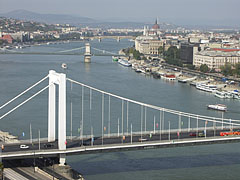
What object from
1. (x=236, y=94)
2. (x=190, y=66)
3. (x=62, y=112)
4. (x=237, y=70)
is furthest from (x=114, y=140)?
(x=190, y=66)

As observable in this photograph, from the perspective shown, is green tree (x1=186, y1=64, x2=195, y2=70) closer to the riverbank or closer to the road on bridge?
the riverbank

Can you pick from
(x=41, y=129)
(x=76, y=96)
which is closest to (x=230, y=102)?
(x=76, y=96)

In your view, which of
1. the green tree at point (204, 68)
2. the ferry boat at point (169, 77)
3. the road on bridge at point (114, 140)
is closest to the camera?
the road on bridge at point (114, 140)

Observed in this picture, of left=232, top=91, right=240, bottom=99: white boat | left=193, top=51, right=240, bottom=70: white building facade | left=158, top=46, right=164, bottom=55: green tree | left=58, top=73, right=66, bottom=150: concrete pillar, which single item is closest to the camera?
left=58, top=73, right=66, bottom=150: concrete pillar

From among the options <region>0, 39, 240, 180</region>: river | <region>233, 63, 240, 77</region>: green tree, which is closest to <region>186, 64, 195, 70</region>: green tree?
<region>233, 63, 240, 77</region>: green tree

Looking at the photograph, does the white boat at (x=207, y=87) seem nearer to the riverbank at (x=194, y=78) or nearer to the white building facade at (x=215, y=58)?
the riverbank at (x=194, y=78)

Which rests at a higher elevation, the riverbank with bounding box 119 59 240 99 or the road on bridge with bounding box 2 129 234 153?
the road on bridge with bounding box 2 129 234 153

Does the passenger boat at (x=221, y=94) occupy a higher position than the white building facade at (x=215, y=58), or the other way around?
the white building facade at (x=215, y=58)

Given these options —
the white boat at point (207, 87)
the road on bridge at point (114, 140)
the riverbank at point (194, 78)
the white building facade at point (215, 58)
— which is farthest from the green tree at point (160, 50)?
the road on bridge at point (114, 140)

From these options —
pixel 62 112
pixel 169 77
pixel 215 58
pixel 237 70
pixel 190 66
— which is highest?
pixel 62 112

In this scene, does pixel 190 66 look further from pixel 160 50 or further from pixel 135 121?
pixel 135 121

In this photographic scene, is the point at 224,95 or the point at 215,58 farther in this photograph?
the point at 215,58
